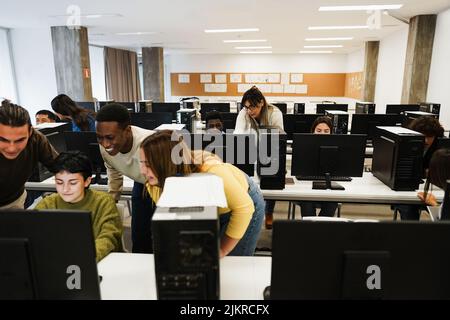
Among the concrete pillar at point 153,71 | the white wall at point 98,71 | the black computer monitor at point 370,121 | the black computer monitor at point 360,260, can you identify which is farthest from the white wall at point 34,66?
the black computer monitor at point 360,260

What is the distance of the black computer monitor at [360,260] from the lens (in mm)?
812

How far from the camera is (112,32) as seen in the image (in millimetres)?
7121

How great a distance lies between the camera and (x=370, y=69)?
9070 mm

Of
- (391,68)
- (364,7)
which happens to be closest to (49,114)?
(364,7)

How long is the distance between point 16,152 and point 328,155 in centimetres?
194

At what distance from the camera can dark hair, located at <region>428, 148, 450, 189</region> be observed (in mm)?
1701

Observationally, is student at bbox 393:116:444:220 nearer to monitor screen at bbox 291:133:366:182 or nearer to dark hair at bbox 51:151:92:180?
monitor screen at bbox 291:133:366:182

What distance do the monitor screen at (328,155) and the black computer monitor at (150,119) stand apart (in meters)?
2.44

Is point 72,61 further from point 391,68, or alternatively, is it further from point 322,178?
point 391,68

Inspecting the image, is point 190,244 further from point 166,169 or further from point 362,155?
point 362,155

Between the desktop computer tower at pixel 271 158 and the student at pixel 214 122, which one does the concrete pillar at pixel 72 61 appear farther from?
the desktop computer tower at pixel 271 158

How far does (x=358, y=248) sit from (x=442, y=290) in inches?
10.6

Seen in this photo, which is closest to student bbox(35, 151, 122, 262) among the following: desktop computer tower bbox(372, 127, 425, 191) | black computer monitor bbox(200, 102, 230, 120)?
desktop computer tower bbox(372, 127, 425, 191)
